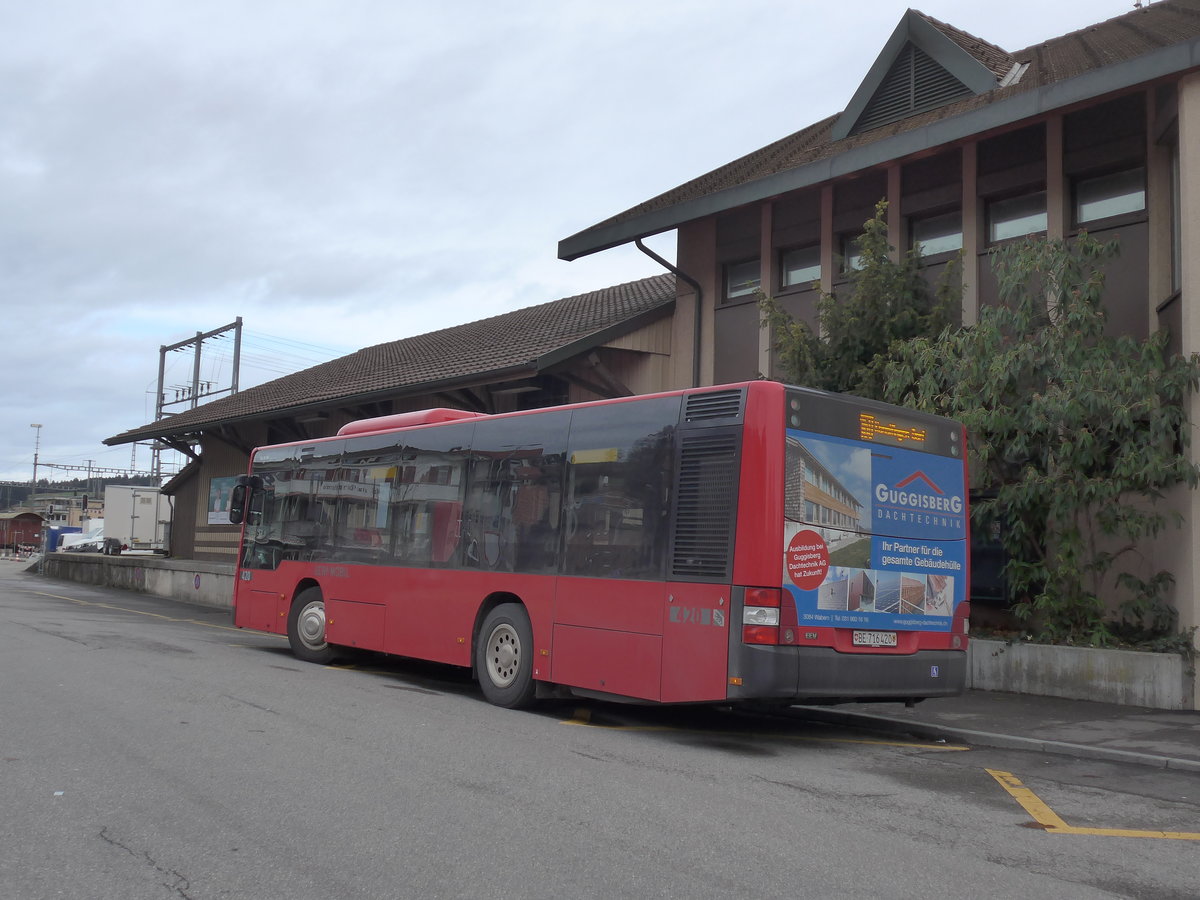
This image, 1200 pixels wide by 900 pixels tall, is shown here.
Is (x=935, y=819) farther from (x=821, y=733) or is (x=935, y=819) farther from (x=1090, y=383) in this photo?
(x=1090, y=383)

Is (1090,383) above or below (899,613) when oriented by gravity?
above

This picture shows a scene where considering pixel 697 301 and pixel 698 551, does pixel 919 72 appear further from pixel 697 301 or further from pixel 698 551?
pixel 698 551

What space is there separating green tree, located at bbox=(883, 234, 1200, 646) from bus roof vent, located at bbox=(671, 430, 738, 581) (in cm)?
453

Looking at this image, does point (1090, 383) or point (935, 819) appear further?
Answer: point (1090, 383)

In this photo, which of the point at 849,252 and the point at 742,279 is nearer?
the point at 849,252

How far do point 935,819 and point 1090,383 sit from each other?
6.64 metres

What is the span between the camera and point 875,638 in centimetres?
906

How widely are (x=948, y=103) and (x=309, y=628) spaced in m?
11.7

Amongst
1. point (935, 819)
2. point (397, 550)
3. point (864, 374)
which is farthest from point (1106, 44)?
point (935, 819)

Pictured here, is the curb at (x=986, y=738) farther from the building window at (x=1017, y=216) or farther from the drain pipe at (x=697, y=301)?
the drain pipe at (x=697, y=301)

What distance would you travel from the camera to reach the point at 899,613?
30.3 feet

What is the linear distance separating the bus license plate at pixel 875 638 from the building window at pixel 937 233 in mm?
7685

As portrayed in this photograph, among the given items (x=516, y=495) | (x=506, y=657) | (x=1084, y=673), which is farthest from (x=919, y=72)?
(x=506, y=657)

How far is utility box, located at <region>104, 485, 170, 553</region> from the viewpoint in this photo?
58312 millimetres
